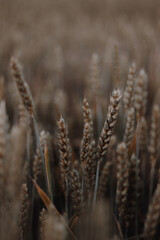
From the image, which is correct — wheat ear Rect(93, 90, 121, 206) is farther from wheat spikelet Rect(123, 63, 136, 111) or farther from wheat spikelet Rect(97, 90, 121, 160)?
wheat spikelet Rect(123, 63, 136, 111)

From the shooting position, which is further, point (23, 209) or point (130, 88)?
point (130, 88)

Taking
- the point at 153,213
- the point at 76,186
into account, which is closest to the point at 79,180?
the point at 76,186

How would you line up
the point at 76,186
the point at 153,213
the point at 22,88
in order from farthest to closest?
the point at 22,88
the point at 76,186
the point at 153,213

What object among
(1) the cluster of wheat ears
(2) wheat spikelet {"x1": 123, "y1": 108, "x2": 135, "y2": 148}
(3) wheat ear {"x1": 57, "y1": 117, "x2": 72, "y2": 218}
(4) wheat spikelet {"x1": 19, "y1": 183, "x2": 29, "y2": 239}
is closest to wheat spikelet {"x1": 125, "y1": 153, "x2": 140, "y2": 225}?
(1) the cluster of wheat ears

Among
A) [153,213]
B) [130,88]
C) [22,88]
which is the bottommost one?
[153,213]

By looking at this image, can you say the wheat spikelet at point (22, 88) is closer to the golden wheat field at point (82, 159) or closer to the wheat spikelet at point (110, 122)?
the golden wheat field at point (82, 159)

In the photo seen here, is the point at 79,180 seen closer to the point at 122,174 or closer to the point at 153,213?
the point at 122,174

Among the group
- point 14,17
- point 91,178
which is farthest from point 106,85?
point 14,17

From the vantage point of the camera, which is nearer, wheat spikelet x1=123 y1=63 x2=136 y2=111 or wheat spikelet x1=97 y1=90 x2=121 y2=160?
wheat spikelet x1=97 y1=90 x2=121 y2=160

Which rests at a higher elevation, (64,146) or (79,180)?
(64,146)

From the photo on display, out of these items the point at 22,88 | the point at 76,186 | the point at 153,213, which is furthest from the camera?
the point at 22,88

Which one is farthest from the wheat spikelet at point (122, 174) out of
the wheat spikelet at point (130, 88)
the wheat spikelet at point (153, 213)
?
the wheat spikelet at point (130, 88)
